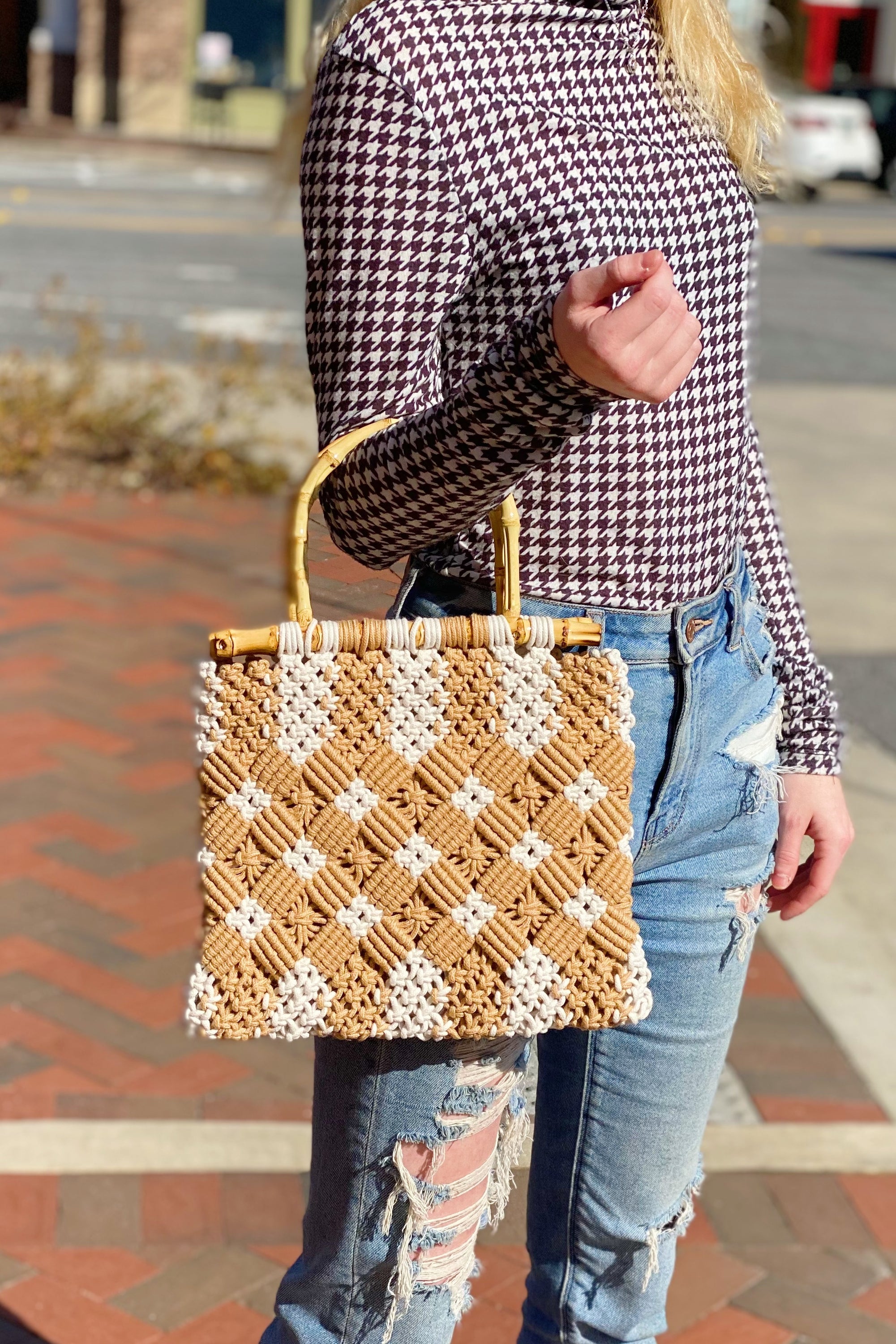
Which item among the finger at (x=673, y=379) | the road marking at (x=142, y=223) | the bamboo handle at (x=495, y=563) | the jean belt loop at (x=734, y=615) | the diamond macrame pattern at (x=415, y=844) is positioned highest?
the finger at (x=673, y=379)

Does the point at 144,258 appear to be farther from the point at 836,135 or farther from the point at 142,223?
the point at 836,135

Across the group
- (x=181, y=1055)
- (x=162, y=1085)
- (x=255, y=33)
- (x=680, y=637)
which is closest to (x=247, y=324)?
(x=181, y=1055)

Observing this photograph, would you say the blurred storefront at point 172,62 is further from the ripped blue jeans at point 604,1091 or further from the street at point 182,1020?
the ripped blue jeans at point 604,1091

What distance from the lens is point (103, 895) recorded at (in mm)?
3486

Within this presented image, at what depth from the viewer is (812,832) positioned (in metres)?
1.68

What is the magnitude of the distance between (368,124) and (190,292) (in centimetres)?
1118

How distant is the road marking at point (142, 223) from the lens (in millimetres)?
15297

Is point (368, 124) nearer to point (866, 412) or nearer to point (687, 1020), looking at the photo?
point (687, 1020)

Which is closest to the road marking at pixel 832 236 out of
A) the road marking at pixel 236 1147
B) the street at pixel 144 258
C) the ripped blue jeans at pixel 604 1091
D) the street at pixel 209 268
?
the street at pixel 209 268

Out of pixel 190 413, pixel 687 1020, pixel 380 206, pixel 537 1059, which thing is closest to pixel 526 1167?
pixel 537 1059

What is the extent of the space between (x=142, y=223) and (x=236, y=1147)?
14.5m

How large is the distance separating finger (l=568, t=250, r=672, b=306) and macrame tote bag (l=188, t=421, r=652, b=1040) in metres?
0.22

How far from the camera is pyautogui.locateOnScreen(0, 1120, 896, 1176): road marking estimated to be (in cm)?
262

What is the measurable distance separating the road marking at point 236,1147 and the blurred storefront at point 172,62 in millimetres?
24852
